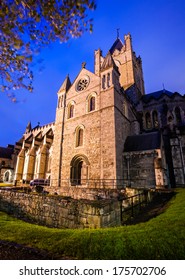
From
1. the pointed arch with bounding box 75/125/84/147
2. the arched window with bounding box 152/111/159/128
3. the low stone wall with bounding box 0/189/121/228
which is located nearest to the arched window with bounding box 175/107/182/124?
the arched window with bounding box 152/111/159/128

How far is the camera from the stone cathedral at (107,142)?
16.3 m

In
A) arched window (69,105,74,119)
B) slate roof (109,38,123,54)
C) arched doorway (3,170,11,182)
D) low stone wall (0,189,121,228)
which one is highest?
slate roof (109,38,123,54)

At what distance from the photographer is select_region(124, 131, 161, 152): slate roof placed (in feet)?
57.5

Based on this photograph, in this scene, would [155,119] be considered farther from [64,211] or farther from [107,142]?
[64,211]

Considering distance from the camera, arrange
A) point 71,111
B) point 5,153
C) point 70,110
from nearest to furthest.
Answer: point 71,111, point 70,110, point 5,153

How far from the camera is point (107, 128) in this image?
696 inches

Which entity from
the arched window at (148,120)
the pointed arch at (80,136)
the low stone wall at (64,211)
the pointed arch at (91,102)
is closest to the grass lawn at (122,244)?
the low stone wall at (64,211)

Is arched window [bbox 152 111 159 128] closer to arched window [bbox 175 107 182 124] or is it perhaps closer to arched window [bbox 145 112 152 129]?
arched window [bbox 145 112 152 129]

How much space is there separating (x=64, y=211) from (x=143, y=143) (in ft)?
43.9

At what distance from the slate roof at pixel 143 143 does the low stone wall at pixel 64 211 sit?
11.2 m

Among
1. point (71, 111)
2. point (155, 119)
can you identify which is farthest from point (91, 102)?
point (155, 119)

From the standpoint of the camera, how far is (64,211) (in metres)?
7.92
